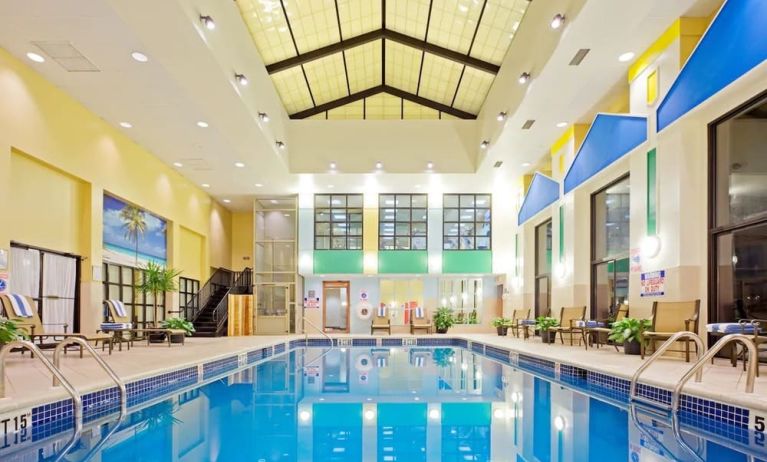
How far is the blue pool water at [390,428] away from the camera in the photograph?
3.57m

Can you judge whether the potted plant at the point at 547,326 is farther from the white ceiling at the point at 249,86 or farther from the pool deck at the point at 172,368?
the white ceiling at the point at 249,86

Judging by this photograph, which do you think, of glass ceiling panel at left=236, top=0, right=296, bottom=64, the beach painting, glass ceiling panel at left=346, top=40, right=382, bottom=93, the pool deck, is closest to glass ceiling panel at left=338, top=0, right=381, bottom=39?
glass ceiling panel at left=346, top=40, right=382, bottom=93

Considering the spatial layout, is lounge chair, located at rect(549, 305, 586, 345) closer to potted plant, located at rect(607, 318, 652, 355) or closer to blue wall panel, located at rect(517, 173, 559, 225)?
potted plant, located at rect(607, 318, 652, 355)

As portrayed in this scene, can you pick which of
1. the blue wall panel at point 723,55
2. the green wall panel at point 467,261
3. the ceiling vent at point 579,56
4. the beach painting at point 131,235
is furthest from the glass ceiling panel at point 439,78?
the beach painting at point 131,235

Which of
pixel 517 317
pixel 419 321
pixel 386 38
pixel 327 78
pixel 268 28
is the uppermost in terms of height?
pixel 386 38

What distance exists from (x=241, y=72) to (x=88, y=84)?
2.43 metres

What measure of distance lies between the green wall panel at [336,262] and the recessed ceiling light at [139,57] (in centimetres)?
1009

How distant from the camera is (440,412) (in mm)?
4984

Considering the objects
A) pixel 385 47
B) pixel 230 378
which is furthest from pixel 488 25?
pixel 230 378

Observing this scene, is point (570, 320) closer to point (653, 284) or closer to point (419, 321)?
point (653, 284)

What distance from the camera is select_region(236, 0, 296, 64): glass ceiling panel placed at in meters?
10.3

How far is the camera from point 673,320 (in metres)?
7.00

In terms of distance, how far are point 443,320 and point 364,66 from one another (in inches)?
317

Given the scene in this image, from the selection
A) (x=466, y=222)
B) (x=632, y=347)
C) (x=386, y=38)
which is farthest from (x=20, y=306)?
(x=466, y=222)
